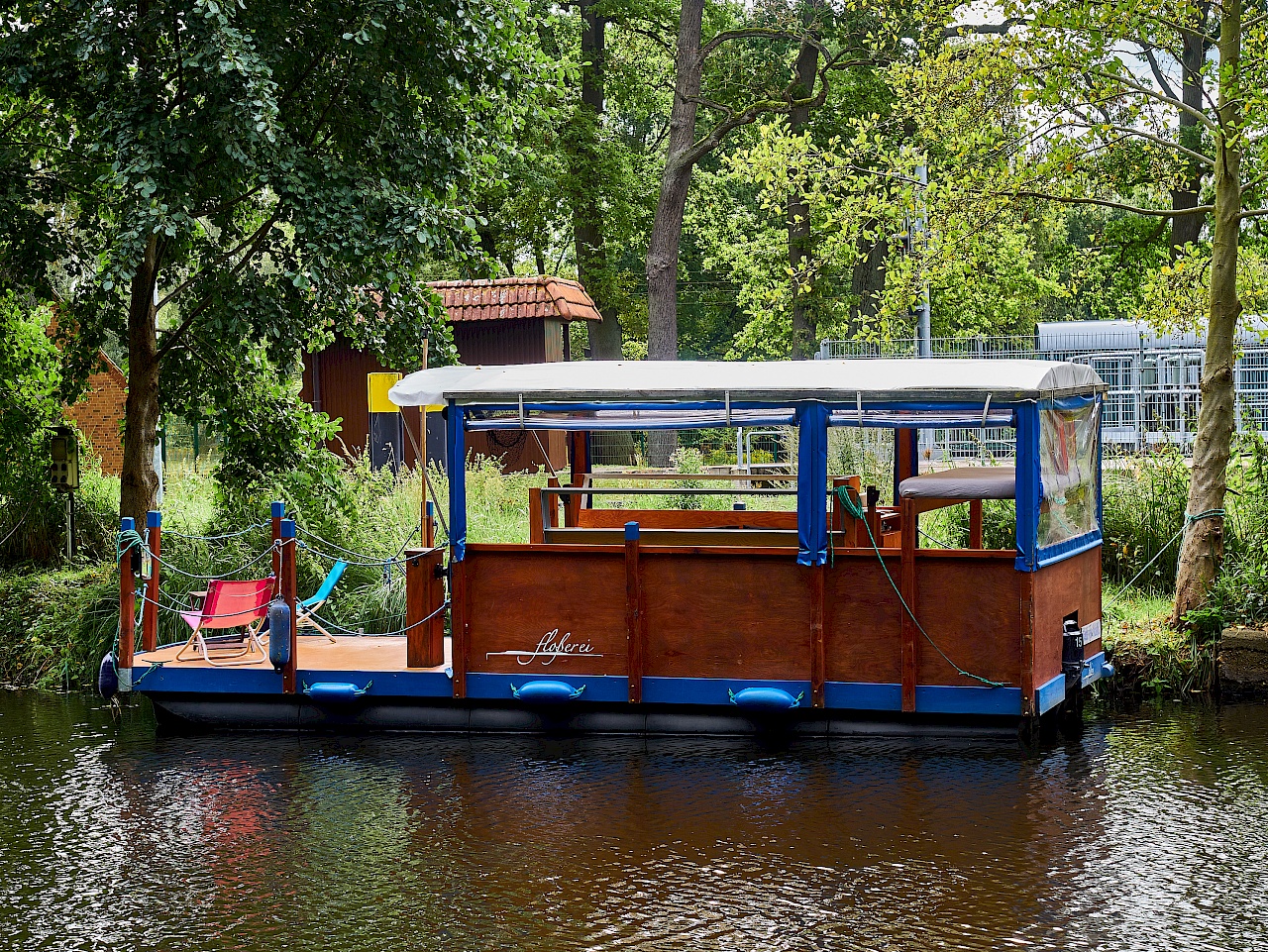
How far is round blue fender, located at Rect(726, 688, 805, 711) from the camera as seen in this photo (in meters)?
11.0

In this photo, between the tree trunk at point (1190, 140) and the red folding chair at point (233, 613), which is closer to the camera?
the red folding chair at point (233, 613)

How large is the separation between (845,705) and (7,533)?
38.0 feet

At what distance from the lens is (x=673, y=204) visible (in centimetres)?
2752

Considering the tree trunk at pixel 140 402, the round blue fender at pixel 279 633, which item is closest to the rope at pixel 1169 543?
the round blue fender at pixel 279 633

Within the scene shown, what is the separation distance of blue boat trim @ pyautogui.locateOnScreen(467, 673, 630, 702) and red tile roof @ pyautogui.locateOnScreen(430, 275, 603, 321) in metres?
15.4

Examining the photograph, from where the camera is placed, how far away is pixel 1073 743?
11.3 meters

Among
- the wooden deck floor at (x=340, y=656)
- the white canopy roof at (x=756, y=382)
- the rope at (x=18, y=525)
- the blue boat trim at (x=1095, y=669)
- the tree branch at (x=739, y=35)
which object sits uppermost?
the tree branch at (x=739, y=35)

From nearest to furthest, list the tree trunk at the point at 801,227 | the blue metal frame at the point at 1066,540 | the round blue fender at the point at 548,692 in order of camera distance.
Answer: the blue metal frame at the point at 1066,540 → the round blue fender at the point at 548,692 → the tree trunk at the point at 801,227

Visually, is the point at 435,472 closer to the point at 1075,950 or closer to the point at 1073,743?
the point at 1073,743

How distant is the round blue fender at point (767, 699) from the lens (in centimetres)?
1102

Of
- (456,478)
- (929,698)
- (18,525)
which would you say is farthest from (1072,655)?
(18,525)

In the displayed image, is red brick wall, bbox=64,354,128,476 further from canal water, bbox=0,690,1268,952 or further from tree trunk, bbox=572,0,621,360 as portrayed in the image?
canal water, bbox=0,690,1268,952

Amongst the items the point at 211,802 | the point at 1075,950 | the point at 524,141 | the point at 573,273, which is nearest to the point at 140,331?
the point at 211,802

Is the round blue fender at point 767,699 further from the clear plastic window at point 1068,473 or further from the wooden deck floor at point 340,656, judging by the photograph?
the wooden deck floor at point 340,656
